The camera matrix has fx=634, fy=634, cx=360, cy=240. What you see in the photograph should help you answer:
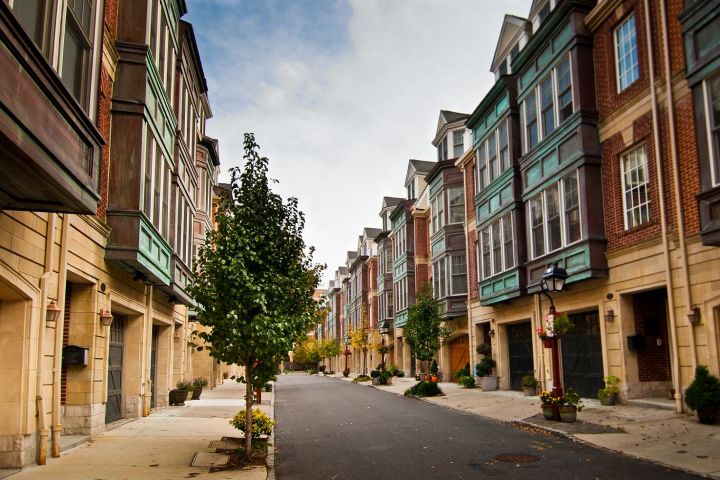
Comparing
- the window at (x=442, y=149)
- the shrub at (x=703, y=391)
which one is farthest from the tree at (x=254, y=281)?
the window at (x=442, y=149)

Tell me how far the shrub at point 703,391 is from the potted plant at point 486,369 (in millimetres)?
12995

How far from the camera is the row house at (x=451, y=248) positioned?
3278 cm

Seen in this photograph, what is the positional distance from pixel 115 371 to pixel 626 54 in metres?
15.9

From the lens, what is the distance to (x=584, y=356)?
64.2 feet

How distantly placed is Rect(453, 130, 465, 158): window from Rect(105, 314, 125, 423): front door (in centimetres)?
2405

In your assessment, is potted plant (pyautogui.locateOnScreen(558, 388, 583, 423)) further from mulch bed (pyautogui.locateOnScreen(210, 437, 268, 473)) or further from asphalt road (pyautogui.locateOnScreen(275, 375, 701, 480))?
mulch bed (pyautogui.locateOnScreen(210, 437, 268, 473))

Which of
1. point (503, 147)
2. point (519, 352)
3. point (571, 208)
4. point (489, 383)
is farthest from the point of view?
point (489, 383)

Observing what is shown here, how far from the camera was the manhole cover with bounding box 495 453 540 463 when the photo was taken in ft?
34.3

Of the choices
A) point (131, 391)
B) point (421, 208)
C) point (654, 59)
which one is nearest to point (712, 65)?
point (654, 59)

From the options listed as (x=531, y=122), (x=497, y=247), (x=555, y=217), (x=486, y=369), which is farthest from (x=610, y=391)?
(x=531, y=122)

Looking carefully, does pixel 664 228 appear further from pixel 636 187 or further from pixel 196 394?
pixel 196 394

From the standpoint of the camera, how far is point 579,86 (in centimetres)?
1866

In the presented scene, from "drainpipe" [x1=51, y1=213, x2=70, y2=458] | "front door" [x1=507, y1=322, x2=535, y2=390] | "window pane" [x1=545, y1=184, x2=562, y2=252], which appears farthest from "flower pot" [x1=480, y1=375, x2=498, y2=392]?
"drainpipe" [x1=51, y1=213, x2=70, y2=458]

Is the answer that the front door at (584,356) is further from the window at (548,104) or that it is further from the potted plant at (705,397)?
the window at (548,104)
